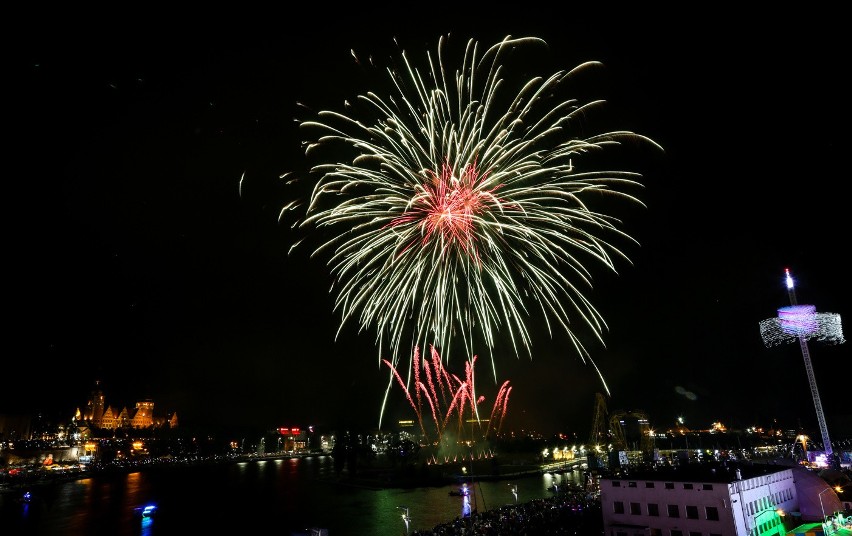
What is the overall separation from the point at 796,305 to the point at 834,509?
20808 millimetres

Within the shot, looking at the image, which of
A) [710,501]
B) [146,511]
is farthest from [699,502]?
[146,511]

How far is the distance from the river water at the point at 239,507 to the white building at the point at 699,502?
1581 centimetres

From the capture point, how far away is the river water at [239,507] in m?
36.7

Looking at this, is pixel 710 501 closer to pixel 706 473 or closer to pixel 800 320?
pixel 706 473

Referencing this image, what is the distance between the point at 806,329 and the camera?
38.2 metres

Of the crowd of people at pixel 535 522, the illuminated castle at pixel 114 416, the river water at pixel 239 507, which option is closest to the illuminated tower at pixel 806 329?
the crowd of people at pixel 535 522

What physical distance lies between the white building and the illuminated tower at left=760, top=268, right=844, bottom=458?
1930 centimetres

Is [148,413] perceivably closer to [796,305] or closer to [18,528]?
[18,528]

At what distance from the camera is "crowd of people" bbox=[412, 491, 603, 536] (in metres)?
22.1

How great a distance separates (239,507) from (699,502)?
40.5m

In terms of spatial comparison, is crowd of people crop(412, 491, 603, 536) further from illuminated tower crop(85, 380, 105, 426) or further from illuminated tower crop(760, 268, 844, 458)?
illuminated tower crop(85, 380, 105, 426)

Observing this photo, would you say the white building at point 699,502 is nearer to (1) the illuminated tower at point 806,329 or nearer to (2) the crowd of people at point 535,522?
(2) the crowd of people at point 535,522

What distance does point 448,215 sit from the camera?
1997 cm

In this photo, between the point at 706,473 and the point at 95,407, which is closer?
the point at 706,473
